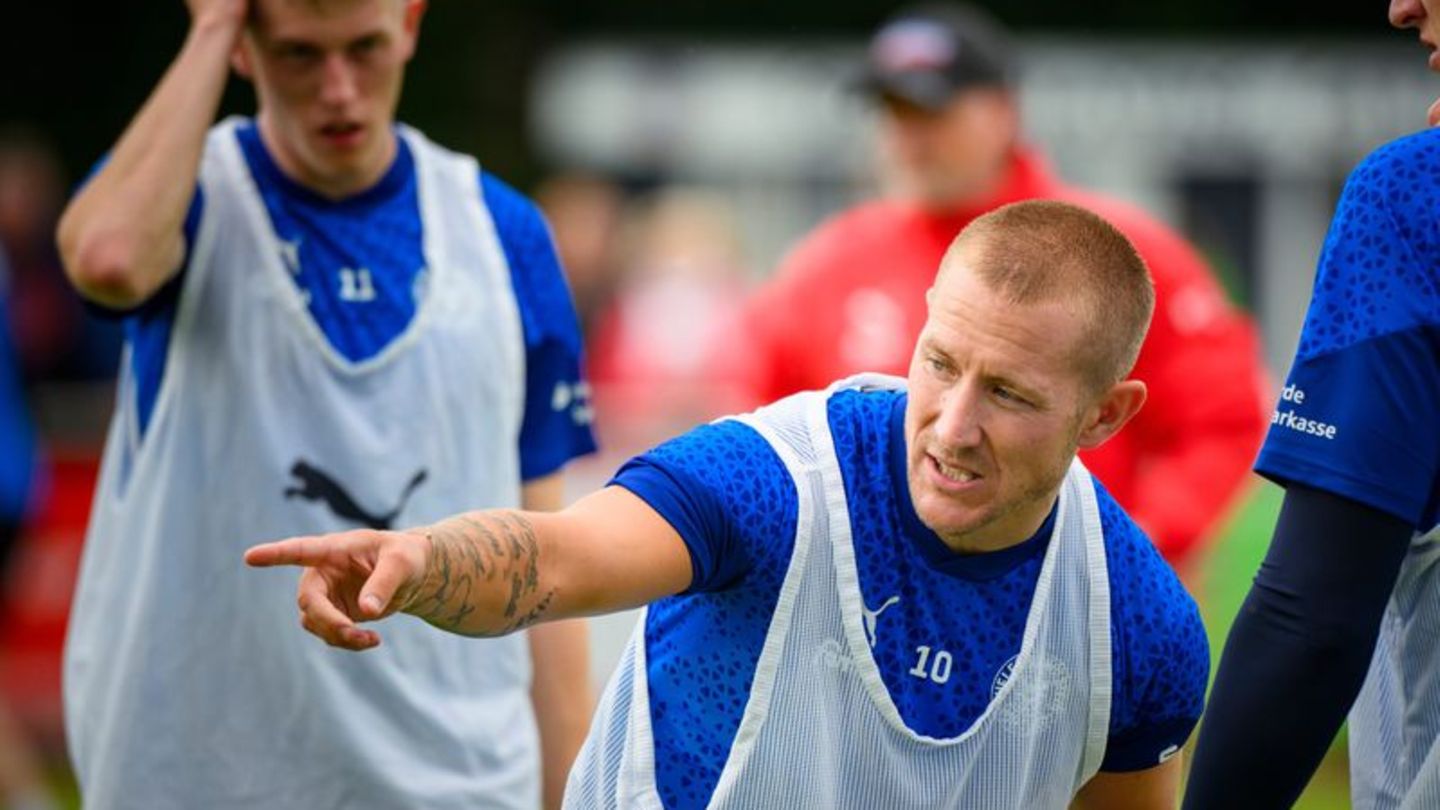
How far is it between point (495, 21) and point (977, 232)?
16.4 meters

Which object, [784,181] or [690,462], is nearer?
[690,462]

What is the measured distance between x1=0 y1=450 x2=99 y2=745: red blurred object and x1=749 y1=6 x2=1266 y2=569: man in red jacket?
5277mm

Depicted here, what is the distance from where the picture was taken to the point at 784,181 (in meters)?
19.2

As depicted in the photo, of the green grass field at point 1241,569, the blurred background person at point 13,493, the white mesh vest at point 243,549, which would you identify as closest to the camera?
the white mesh vest at point 243,549

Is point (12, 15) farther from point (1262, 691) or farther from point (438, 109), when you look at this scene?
point (1262, 691)

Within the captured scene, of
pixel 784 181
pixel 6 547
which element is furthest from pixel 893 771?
pixel 784 181

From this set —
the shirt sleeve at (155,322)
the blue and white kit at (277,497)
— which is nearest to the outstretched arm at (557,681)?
the blue and white kit at (277,497)

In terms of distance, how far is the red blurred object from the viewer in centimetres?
1070

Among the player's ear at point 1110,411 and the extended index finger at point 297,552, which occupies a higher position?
the player's ear at point 1110,411

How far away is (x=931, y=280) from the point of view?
6.37 metres

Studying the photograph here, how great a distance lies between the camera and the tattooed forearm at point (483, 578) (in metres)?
3.03

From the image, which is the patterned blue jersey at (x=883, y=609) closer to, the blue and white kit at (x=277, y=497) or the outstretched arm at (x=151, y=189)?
the blue and white kit at (x=277, y=497)

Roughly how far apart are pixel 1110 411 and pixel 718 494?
0.70m

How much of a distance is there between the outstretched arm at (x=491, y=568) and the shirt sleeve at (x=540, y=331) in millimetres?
1405
